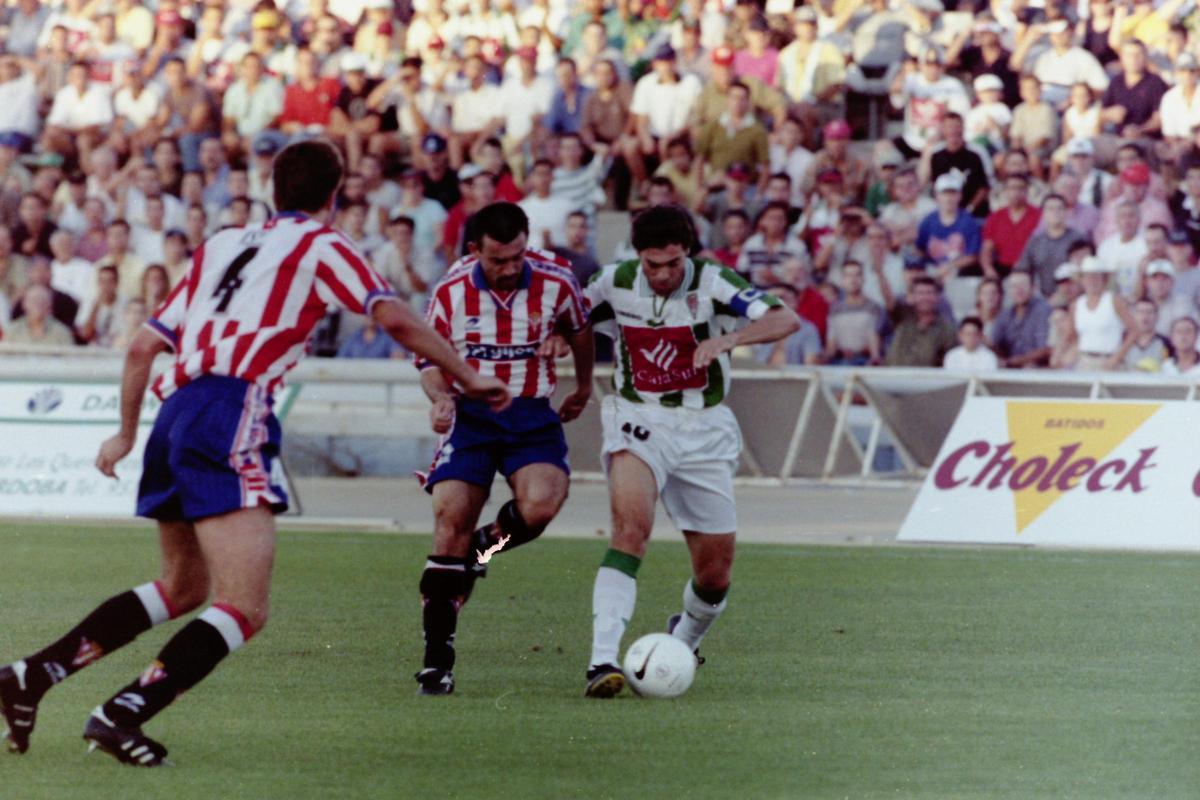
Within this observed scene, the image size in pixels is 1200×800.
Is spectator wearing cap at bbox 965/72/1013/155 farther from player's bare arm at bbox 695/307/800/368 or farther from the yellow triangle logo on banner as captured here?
player's bare arm at bbox 695/307/800/368

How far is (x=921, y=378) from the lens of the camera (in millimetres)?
18562

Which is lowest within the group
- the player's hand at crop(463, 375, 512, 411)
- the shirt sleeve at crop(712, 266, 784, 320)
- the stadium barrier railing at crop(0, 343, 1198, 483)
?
the stadium barrier railing at crop(0, 343, 1198, 483)

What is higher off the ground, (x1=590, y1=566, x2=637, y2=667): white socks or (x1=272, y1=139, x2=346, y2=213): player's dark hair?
(x1=272, y1=139, x2=346, y2=213): player's dark hair

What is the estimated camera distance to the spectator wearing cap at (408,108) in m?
21.8

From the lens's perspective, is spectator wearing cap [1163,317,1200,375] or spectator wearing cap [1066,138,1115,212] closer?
spectator wearing cap [1163,317,1200,375]

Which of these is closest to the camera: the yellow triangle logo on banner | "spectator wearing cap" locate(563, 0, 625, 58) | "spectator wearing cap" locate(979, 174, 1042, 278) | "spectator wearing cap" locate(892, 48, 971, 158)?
the yellow triangle logo on banner

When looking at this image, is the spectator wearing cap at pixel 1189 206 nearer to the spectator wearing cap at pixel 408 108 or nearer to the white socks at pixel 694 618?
the spectator wearing cap at pixel 408 108

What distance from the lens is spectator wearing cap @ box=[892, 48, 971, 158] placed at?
20.8 metres

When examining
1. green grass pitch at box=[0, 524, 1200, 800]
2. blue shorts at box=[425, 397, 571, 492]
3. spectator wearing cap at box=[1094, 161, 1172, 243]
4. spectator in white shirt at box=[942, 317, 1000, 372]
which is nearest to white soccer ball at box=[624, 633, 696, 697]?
green grass pitch at box=[0, 524, 1200, 800]

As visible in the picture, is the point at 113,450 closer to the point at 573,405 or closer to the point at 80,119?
the point at 573,405

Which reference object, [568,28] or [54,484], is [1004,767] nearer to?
[54,484]

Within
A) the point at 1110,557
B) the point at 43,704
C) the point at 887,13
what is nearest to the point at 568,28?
the point at 887,13

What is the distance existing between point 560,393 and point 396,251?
7.76 ft

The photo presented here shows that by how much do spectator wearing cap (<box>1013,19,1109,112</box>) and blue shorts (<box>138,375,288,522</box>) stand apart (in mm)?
15491
